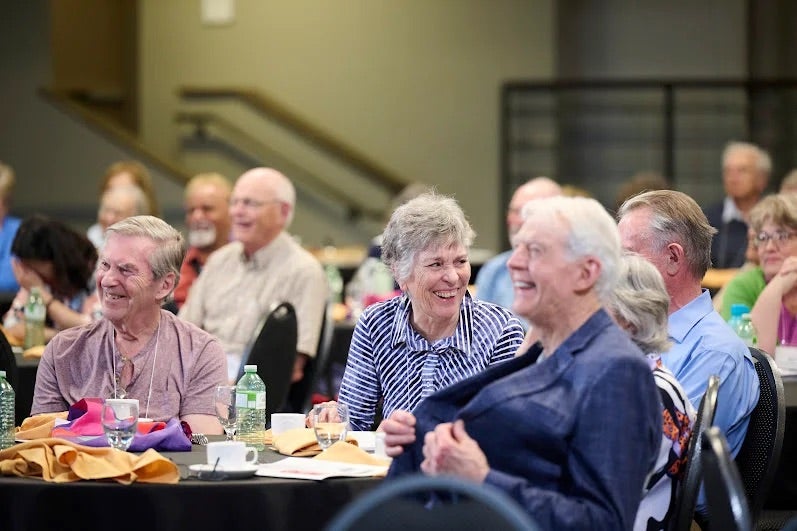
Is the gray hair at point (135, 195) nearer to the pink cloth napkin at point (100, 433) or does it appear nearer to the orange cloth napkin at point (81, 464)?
the pink cloth napkin at point (100, 433)

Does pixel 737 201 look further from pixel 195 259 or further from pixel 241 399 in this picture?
pixel 241 399

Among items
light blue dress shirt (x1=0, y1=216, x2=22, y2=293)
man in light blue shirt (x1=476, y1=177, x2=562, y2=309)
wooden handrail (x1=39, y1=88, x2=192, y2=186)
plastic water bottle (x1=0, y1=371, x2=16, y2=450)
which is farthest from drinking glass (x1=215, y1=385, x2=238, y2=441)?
wooden handrail (x1=39, y1=88, x2=192, y2=186)

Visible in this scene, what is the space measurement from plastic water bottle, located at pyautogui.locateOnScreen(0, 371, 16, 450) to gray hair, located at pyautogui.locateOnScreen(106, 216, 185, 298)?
0.58 m

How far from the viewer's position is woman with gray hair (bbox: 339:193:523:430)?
145 inches

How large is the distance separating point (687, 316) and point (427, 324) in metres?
0.69

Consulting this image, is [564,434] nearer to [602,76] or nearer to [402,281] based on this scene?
[402,281]

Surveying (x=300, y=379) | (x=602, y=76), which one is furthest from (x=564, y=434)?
(x=602, y=76)

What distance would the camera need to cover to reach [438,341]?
Result: 3.71 meters

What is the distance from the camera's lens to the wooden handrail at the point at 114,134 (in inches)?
426

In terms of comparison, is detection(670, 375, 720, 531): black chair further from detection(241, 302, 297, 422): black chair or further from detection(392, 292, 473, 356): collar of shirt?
detection(241, 302, 297, 422): black chair

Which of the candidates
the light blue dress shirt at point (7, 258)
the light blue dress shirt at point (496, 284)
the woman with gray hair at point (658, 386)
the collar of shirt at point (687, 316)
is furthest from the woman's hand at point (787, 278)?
the light blue dress shirt at point (7, 258)

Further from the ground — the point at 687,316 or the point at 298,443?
the point at 687,316

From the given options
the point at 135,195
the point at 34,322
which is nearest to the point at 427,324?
the point at 34,322

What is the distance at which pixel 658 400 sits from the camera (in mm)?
2490
